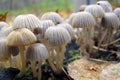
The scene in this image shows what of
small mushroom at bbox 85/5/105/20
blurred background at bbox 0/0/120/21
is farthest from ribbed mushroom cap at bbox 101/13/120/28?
blurred background at bbox 0/0/120/21

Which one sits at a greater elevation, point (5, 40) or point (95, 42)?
point (5, 40)

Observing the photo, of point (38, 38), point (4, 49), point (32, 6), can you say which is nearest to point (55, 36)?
point (38, 38)

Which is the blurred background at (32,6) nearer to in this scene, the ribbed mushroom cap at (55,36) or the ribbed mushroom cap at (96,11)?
the ribbed mushroom cap at (96,11)

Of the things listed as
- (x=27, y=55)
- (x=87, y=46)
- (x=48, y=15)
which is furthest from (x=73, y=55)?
(x=27, y=55)

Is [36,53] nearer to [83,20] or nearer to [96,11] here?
[83,20]

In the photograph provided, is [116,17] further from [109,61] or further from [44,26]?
[44,26]

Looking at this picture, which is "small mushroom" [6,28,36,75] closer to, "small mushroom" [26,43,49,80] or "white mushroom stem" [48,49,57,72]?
"small mushroom" [26,43,49,80]

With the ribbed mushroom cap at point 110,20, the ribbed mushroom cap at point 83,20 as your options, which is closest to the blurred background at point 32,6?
the ribbed mushroom cap at point 110,20

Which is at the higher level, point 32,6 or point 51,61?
point 32,6
